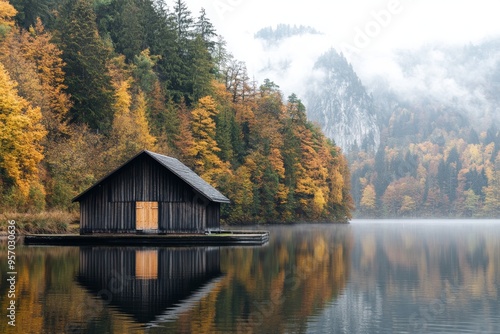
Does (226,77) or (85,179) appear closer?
(85,179)

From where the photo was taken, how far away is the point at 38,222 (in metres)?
61.0

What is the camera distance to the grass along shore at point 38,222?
59188mm

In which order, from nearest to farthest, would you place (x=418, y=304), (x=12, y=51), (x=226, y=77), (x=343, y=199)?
(x=418, y=304) < (x=12, y=51) < (x=226, y=77) < (x=343, y=199)

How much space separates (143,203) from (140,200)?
48 centimetres

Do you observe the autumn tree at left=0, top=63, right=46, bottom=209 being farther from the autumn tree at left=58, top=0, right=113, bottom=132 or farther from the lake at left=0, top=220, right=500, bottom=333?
the autumn tree at left=58, top=0, right=113, bottom=132

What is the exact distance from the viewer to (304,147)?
13088 centimetres

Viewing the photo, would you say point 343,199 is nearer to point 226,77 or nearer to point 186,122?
point 226,77

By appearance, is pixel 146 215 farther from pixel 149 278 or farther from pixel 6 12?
pixel 6 12

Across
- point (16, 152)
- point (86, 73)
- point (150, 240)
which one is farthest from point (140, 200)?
point (86, 73)

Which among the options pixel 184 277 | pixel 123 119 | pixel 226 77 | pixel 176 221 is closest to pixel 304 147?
pixel 226 77

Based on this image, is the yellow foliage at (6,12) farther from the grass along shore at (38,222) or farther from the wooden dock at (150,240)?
the wooden dock at (150,240)

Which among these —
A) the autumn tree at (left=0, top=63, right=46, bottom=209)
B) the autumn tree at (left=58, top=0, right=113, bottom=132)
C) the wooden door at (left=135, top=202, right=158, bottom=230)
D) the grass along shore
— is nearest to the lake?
the grass along shore

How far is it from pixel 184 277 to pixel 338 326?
12.2m

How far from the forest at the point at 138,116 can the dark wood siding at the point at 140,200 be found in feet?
26.5
